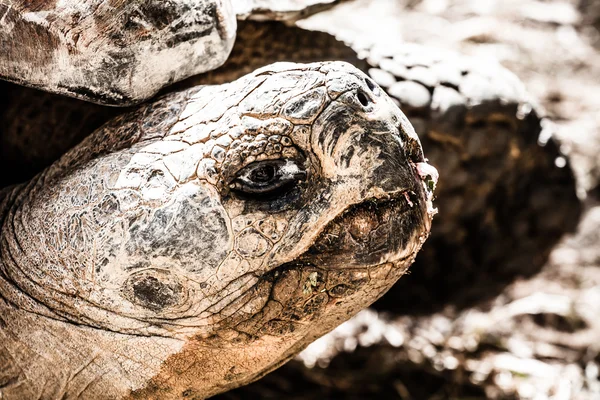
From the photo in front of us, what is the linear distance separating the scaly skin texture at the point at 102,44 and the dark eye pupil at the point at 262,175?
1.16 ft

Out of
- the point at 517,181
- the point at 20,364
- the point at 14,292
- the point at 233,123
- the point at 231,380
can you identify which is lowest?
the point at 517,181

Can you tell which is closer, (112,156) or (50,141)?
(112,156)

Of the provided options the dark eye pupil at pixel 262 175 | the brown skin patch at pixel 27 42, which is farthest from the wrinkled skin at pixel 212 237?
the brown skin patch at pixel 27 42

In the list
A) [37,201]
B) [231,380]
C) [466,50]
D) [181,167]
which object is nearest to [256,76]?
[181,167]

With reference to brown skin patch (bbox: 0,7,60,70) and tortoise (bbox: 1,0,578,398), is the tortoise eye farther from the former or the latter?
brown skin patch (bbox: 0,7,60,70)

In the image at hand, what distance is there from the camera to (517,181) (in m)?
2.90

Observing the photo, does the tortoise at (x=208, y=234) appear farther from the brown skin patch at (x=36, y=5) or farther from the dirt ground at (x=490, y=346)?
the dirt ground at (x=490, y=346)

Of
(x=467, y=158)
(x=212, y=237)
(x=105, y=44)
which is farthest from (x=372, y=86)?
(x=467, y=158)

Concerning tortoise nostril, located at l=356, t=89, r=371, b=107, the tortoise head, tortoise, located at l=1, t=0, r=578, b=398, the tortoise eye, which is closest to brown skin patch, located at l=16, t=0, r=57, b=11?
tortoise, located at l=1, t=0, r=578, b=398

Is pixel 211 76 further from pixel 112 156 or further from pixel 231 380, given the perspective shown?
pixel 231 380

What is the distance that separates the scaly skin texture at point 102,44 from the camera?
147cm

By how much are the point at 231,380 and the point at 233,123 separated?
1.73ft

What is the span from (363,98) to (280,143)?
162 mm

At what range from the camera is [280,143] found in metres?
1.36
